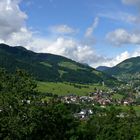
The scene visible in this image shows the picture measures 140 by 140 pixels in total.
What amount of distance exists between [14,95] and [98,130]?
60785mm

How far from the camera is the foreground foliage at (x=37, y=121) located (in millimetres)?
82188

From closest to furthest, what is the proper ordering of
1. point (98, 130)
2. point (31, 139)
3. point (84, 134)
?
point (31, 139)
point (84, 134)
point (98, 130)

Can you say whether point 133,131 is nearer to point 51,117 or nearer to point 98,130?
point 98,130

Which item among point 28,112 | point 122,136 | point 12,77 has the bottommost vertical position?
point 122,136

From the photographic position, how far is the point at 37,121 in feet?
298

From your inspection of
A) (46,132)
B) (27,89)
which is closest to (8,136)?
(27,89)

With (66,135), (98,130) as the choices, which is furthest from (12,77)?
(98,130)

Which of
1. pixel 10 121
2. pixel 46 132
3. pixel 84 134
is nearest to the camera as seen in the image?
pixel 10 121

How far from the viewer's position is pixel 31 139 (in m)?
99.4

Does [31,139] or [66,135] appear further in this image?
[66,135]

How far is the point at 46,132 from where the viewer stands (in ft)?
355

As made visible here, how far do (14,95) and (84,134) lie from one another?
50954 mm

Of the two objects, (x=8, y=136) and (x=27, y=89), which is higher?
(x=27, y=89)

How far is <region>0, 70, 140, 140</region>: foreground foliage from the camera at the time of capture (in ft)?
270
